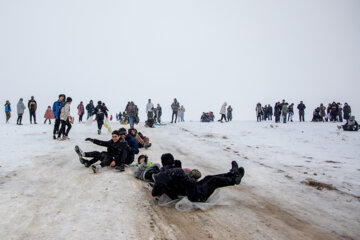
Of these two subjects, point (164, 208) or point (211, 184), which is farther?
point (211, 184)

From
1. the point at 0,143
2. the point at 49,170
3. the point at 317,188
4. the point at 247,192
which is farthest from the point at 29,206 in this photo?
the point at 0,143

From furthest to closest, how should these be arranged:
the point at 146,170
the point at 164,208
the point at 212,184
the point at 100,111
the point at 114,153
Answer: the point at 100,111
the point at 114,153
the point at 146,170
the point at 212,184
the point at 164,208

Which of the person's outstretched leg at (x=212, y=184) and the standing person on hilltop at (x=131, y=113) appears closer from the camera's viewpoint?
the person's outstretched leg at (x=212, y=184)

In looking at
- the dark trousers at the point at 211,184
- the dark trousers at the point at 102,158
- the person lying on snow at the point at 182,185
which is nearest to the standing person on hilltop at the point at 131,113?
the dark trousers at the point at 102,158

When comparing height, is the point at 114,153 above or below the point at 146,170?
above

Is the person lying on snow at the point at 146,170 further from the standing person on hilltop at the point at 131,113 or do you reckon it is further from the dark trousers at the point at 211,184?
the standing person on hilltop at the point at 131,113

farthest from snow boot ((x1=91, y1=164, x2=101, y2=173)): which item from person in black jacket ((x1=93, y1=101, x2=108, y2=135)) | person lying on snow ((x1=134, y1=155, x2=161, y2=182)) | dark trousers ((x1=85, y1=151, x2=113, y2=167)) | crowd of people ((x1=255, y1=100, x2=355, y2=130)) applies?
crowd of people ((x1=255, y1=100, x2=355, y2=130))

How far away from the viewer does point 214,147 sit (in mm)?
10828

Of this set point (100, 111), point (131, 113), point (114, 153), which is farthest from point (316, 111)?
point (114, 153)

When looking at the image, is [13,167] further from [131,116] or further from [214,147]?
[131,116]

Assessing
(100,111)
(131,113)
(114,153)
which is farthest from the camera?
(131,113)

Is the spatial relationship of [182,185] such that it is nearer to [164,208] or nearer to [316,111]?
[164,208]

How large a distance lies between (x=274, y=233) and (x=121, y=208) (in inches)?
96.0

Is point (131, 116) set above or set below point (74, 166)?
above
